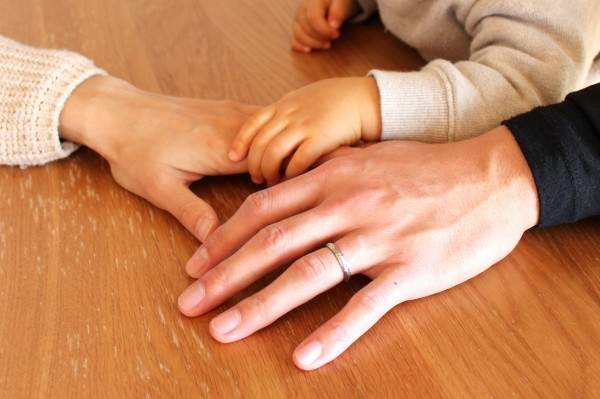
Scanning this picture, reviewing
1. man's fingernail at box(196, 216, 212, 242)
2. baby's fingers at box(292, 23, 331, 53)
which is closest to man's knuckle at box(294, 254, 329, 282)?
man's fingernail at box(196, 216, 212, 242)

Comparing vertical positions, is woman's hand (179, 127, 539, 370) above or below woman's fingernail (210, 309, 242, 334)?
above

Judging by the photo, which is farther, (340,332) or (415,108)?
(415,108)

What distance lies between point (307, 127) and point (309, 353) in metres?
0.26

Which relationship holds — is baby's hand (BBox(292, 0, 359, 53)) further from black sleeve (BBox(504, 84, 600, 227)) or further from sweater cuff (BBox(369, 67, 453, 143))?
black sleeve (BBox(504, 84, 600, 227))

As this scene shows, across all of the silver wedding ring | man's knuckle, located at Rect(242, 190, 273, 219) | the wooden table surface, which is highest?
man's knuckle, located at Rect(242, 190, 273, 219)

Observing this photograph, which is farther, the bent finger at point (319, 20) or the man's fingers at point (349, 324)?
the bent finger at point (319, 20)

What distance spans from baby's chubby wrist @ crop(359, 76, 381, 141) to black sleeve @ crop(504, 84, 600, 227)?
0.51ft

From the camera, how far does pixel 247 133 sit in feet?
2.30

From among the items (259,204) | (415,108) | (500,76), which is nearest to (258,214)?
(259,204)

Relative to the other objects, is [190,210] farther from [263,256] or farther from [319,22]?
[319,22]

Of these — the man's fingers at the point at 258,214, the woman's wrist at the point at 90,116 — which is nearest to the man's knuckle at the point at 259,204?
the man's fingers at the point at 258,214

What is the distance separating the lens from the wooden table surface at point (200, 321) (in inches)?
20.1

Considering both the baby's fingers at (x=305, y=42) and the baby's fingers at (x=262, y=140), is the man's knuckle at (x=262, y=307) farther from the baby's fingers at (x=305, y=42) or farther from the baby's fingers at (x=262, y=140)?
the baby's fingers at (x=305, y=42)

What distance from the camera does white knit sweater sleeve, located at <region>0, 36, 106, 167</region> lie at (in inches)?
29.2
